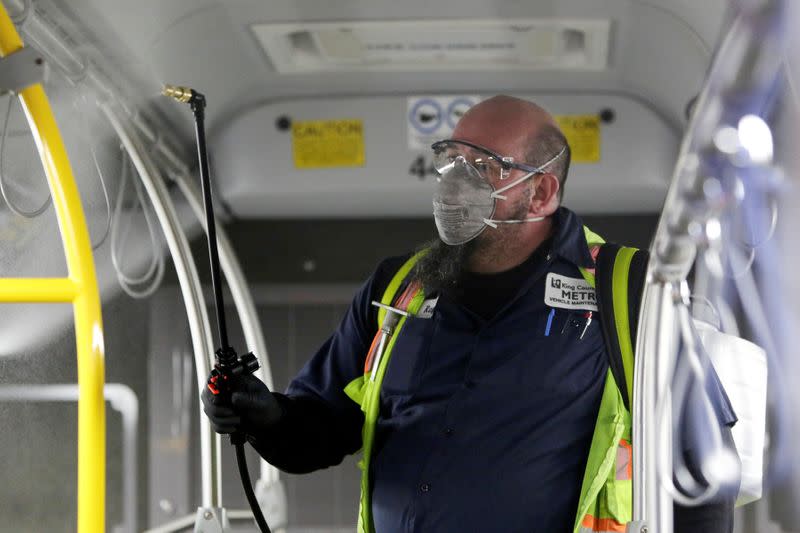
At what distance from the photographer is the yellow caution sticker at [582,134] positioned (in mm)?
4445

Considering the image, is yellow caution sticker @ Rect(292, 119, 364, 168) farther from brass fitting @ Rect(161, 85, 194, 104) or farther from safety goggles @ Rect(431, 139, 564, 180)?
brass fitting @ Rect(161, 85, 194, 104)

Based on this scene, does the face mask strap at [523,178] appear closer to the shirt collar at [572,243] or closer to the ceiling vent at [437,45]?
the shirt collar at [572,243]

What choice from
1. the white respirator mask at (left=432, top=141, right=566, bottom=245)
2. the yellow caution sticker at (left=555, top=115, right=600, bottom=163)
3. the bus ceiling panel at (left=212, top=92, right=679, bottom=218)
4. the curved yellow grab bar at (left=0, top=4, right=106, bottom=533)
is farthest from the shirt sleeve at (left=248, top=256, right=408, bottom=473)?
the yellow caution sticker at (left=555, top=115, right=600, bottom=163)

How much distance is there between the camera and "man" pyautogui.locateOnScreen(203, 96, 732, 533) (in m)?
2.62

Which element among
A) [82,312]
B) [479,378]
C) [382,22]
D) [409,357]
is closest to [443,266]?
[409,357]

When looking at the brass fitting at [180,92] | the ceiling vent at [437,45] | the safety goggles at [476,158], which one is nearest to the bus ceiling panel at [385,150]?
the ceiling vent at [437,45]

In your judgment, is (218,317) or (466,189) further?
(466,189)

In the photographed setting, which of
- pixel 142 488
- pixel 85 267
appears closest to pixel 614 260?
pixel 85 267

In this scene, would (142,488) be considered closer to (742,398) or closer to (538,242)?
(538,242)

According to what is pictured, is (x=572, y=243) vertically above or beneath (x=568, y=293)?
above

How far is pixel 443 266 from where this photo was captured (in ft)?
9.83

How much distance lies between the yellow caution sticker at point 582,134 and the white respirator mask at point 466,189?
57.9 inches

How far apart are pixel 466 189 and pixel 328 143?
164 centimetres

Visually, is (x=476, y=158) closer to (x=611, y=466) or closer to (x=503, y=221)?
(x=503, y=221)
